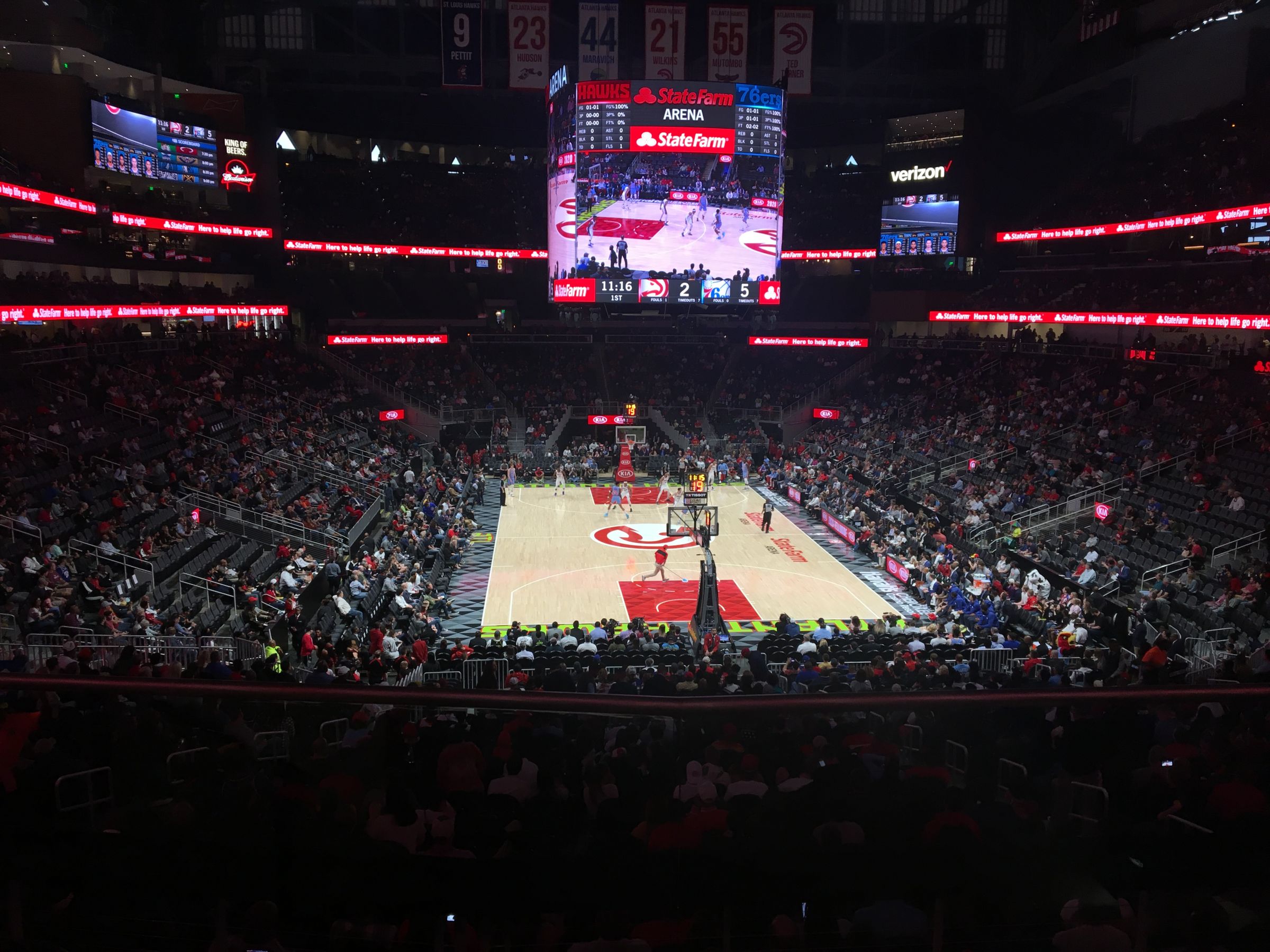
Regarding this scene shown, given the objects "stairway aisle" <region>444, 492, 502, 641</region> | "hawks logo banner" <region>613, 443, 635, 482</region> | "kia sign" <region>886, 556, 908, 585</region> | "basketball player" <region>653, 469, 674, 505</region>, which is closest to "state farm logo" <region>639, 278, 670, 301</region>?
"hawks logo banner" <region>613, 443, 635, 482</region>

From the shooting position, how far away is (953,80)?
4822cm

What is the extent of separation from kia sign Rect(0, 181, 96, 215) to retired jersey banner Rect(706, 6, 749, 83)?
81.7 ft

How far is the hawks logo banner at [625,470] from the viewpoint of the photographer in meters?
33.8

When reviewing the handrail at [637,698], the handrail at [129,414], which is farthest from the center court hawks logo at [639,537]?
the handrail at [637,698]

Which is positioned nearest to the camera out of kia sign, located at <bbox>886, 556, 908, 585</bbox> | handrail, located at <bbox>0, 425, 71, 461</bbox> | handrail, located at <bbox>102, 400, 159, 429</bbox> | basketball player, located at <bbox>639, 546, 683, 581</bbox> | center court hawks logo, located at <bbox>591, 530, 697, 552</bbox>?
handrail, located at <bbox>0, 425, 71, 461</bbox>

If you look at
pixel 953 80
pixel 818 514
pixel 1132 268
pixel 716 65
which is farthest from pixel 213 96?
pixel 1132 268

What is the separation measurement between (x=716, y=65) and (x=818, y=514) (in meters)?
21.5

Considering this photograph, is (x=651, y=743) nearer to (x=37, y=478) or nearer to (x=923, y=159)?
(x=37, y=478)

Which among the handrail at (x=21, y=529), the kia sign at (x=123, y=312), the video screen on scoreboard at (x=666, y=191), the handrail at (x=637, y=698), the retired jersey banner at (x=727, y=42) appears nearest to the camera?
the handrail at (x=637, y=698)

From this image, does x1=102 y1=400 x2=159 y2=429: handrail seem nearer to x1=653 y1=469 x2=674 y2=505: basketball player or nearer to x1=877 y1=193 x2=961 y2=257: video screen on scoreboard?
x1=653 y1=469 x2=674 y2=505: basketball player

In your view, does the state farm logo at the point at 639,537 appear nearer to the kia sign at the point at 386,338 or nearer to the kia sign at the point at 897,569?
the kia sign at the point at 897,569

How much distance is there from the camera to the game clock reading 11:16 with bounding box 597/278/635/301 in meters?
34.2

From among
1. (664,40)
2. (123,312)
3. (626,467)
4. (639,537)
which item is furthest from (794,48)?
(123,312)

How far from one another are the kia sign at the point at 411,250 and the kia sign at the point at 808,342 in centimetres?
1216
